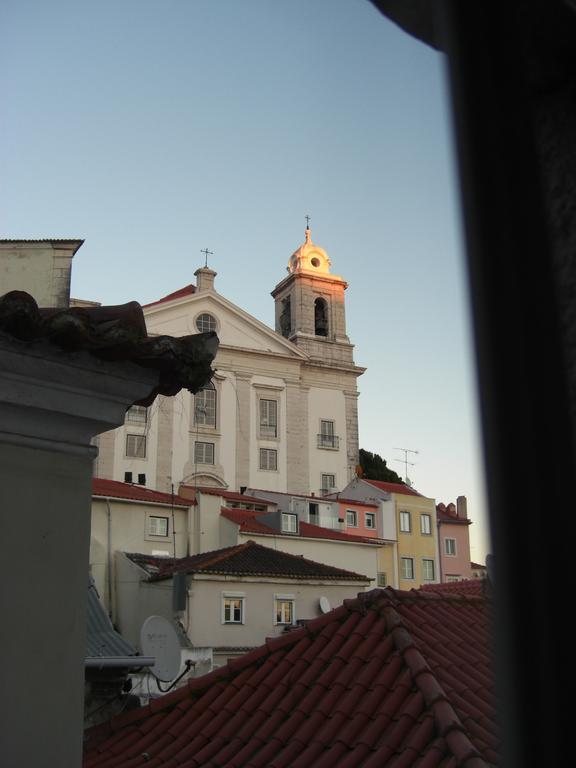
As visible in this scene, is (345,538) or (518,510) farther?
(345,538)

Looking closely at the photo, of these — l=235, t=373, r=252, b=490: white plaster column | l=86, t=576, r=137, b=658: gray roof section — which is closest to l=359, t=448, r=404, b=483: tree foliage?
l=235, t=373, r=252, b=490: white plaster column

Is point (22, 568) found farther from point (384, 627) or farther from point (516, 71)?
point (384, 627)

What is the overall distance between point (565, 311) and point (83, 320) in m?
2.92

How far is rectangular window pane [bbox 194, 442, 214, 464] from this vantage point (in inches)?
1650

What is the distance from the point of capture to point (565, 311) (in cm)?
67

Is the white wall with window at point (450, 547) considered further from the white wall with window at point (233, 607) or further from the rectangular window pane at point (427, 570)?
the white wall with window at point (233, 607)

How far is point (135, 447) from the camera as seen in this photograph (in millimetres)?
40125

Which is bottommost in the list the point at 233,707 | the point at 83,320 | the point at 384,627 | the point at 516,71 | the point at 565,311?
the point at 233,707

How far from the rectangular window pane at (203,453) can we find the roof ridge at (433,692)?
34.0m

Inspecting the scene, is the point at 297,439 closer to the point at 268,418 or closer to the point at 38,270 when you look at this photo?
the point at 268,418

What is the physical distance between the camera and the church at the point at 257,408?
4106 centimetres

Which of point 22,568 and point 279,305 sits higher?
point 279,305

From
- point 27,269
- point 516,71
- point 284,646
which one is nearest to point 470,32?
point 516,71

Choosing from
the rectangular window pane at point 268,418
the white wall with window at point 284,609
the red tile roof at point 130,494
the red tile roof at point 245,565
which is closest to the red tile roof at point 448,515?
the rectangular window pane at point 268,418
